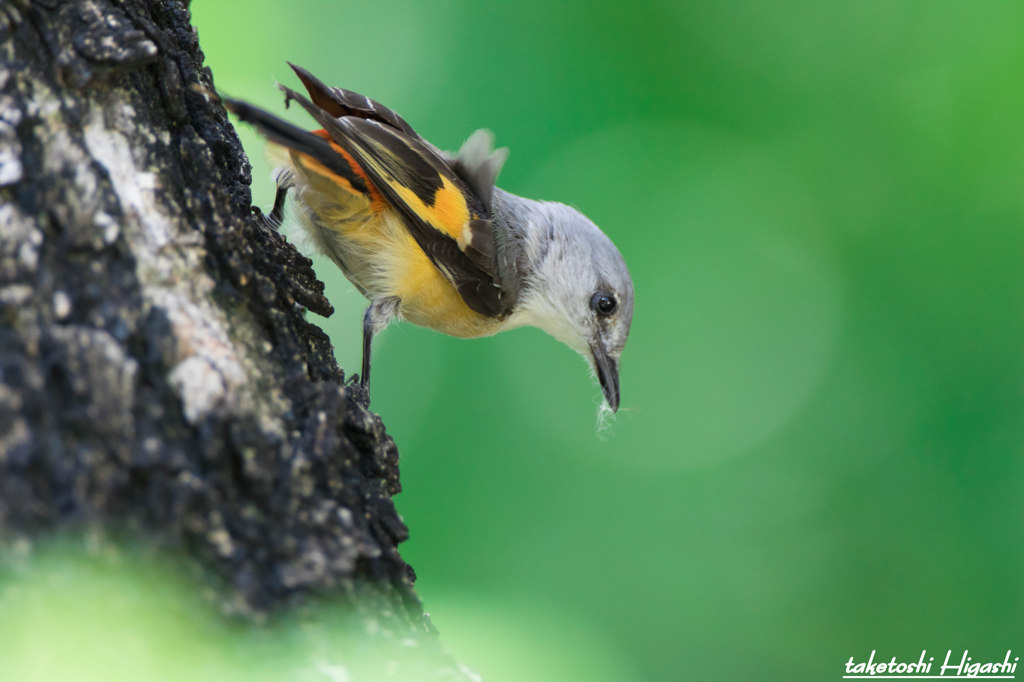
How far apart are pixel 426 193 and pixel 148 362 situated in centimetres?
133

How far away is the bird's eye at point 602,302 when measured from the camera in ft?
8.80

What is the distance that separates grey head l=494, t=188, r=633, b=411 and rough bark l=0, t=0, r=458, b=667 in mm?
1489

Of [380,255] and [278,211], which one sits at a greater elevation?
[278,211]

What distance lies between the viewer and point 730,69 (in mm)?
3400

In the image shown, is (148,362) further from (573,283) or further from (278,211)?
(573,283)

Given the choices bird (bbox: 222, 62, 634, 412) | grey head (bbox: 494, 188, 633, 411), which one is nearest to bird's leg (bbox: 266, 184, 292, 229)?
bird (bbox: 222, 62, 634, 412)

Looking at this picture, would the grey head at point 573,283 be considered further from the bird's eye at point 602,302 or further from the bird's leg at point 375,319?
the bird's leg at point 375,319

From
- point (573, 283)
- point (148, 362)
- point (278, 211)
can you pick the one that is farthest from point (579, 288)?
point (148, 362)

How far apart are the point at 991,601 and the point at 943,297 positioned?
1.26 m

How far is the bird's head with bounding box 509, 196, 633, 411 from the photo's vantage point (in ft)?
8.74

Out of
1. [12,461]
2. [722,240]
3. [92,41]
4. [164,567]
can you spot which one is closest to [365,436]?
[164,567]

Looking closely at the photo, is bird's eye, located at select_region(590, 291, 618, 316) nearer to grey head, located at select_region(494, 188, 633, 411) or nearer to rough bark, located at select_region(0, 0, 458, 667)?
grey head, located at select_region(494, 188, 633, 411)

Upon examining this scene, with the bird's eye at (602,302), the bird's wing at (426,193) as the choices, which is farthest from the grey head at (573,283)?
the bird's wing at (426,193)

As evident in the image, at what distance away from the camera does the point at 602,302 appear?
2684mm
